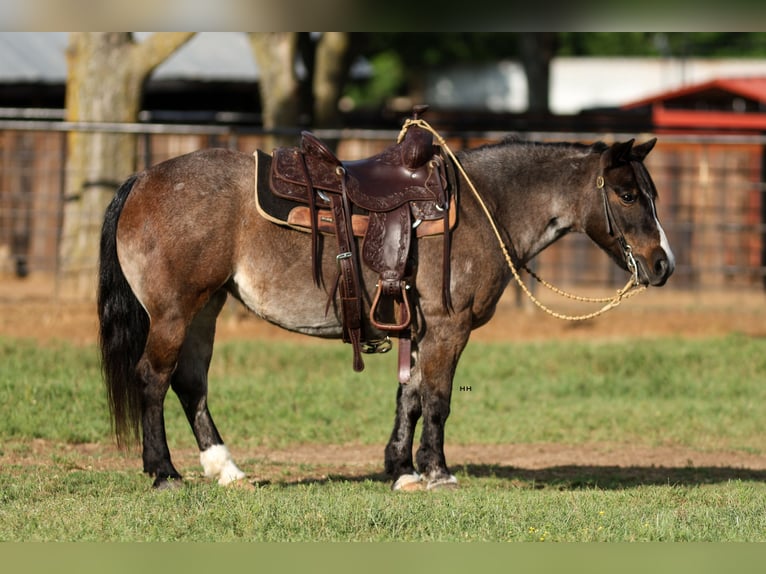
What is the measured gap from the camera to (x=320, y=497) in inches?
268

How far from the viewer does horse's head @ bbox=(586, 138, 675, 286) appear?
718cm

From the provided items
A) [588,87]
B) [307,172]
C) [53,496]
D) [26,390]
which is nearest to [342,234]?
[307,172]

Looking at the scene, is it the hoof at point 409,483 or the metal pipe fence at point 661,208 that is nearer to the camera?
the hoof at point 409,483

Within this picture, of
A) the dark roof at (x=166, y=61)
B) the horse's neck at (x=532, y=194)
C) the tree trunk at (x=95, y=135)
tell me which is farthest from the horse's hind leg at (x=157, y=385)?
the dark roof at (x=166, y=61)

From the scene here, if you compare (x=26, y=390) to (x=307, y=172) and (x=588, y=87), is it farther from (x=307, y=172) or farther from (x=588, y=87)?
(x=588, y=87)

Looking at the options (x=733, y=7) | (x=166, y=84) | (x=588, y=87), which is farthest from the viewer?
(x=588, y=87)

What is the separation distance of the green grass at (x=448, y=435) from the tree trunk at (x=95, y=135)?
281cm

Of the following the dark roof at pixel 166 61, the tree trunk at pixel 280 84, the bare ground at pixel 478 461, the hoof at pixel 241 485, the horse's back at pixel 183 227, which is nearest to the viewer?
the horse's back at pixel 183 227

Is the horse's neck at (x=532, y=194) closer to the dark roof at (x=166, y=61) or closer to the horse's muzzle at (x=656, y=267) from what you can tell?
the horse's muzzle at (x=656, y=267)

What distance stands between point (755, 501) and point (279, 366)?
247 inches

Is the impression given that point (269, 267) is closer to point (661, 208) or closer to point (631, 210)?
point (631, 210)

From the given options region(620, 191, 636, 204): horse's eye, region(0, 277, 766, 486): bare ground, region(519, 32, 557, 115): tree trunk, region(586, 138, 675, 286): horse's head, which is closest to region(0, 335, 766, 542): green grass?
region(0, 277, 766, 486): bare ground

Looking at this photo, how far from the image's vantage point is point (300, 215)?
7.01m

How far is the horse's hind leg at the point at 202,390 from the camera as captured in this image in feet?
23.6
